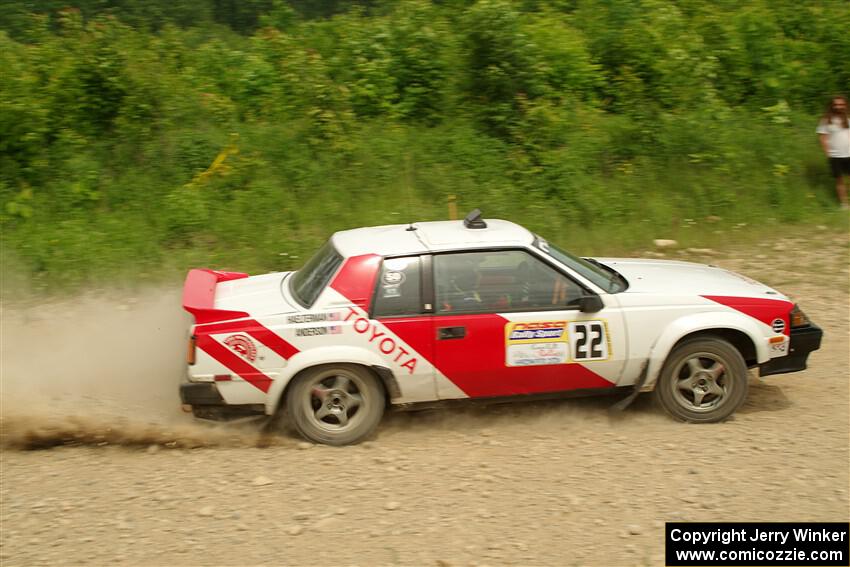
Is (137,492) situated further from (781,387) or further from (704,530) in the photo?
(781,387)

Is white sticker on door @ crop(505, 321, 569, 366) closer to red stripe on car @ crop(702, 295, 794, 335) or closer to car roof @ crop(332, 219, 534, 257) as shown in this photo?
car roof @ crop(332, 219, 534, 257)

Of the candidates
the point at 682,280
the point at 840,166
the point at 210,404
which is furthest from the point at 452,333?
the point at 840,166

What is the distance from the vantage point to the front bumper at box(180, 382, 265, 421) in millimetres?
5887

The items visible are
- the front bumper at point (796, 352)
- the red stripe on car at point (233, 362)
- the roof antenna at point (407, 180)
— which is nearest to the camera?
the red stripe on car at point (233, 362)

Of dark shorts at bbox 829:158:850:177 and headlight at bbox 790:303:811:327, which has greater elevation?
dark shorts at bbox 829:158:850:177

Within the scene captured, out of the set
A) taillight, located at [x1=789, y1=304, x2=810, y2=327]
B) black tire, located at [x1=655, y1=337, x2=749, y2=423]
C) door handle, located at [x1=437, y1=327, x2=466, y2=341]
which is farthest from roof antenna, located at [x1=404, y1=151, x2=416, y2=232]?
taillight, located at [x1=789, y1=304, x2=810, y2=327]

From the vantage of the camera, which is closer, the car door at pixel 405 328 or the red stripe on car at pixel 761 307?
the car door at pixel 405 328

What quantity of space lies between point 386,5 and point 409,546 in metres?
10.8

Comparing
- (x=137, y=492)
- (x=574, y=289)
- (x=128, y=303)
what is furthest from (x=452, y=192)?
(x=137, y=492)

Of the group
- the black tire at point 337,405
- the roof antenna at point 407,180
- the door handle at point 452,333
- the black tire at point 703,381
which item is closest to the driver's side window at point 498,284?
the door handle at point 452,333

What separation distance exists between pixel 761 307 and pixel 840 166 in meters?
6.20

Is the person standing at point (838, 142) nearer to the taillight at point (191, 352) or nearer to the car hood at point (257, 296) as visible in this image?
the car hood at point (257, 296)

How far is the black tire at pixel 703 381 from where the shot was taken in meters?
6.14

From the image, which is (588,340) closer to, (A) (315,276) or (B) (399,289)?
(B) (399,289)
